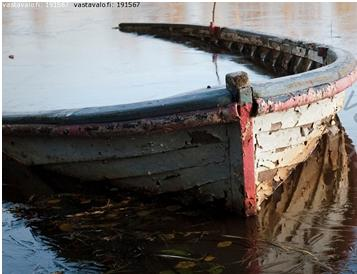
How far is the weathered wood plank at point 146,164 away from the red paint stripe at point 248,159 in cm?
16

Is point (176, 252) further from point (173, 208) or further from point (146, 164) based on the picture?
point (146, 164)

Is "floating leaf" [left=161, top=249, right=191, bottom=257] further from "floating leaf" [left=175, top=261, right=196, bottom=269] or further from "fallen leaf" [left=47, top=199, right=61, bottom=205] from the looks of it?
"fallen leaf" [left=47, top=199, right=61, bottom=205]

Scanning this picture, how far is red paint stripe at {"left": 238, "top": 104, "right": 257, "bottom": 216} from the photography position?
3642 mm

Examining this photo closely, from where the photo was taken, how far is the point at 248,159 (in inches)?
150

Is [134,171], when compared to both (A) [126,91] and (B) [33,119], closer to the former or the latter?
(B) [33,119]

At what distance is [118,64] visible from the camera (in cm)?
1159

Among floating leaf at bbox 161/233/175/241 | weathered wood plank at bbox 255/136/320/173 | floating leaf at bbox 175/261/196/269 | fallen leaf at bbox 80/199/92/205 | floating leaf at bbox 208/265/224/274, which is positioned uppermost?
weathered wood plank at bbox 255/136/320/173

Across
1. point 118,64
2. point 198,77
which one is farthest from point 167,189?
point 118,64

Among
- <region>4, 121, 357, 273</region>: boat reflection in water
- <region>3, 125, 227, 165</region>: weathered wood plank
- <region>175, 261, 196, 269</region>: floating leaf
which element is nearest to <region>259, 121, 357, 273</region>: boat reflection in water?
<region>4, 121, 357, 273</region>: boat reflection in water

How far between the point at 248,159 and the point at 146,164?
776mm

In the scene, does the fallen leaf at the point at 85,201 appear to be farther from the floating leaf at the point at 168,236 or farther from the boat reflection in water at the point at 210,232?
the floating leaf at the point at 168,236

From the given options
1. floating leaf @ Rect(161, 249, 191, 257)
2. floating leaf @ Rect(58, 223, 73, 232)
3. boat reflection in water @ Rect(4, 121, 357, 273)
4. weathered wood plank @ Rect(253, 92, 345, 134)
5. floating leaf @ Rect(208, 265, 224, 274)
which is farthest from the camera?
floating leaf @ Rect(58, 223, 73, 232)

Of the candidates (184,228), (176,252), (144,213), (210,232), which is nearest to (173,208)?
(144,213)

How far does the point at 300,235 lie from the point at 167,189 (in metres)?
1.01
